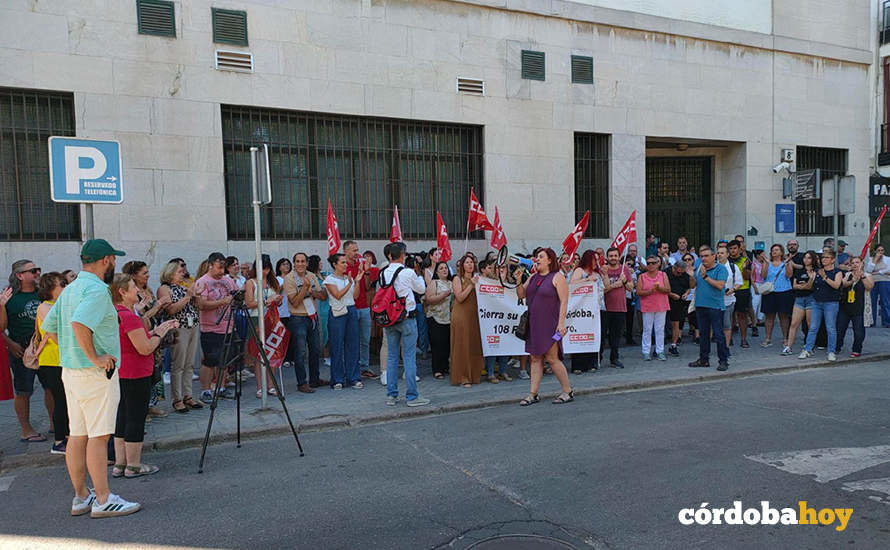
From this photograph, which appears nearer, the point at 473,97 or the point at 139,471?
the point at 139,471

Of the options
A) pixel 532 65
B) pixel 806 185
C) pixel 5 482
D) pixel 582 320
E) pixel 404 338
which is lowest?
pixel 5 482

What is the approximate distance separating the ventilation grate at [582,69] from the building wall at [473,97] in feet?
0.61

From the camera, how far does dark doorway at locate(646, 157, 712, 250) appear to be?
58.2 feet

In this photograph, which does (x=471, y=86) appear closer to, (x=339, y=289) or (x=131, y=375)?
(x=339, y=289)

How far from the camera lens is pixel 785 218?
1722 cm

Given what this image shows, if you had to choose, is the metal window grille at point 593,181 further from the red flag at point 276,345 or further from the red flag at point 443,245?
the red flag at point 276,345

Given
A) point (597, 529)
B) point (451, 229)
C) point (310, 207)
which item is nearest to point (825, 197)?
point (451, 229)

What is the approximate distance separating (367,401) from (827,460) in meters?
5.12

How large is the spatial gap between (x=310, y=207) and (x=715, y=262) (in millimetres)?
7563

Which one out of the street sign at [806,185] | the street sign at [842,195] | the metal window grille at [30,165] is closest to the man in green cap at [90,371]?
the metal window grille at [30,165]

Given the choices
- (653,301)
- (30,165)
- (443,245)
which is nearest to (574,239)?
(653,301)

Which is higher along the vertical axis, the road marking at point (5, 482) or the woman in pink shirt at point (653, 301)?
the woman in pink shirt at point (653, 301)

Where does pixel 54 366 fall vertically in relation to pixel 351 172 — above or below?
below

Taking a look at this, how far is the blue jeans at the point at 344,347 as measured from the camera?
9.03m
